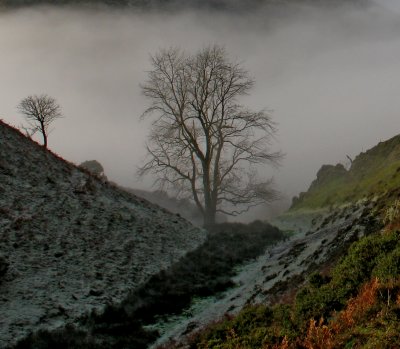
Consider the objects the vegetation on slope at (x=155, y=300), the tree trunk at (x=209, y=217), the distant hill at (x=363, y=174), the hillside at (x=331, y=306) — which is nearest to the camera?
the hillside at (x=331, y=306)

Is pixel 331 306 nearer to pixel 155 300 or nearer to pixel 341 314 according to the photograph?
pixel 341 314

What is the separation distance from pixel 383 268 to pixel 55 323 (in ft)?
35.4

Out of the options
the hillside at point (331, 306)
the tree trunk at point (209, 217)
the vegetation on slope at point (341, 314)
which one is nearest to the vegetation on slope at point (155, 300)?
the hillside at point (331, 306)

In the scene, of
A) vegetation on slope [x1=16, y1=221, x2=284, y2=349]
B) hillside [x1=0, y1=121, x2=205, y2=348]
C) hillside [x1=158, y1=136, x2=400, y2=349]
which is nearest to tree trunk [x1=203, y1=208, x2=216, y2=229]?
hillside [x1=0, y1=121, x2=205, y2=348]

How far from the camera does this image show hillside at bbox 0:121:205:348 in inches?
642

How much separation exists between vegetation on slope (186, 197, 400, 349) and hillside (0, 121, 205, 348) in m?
7.06

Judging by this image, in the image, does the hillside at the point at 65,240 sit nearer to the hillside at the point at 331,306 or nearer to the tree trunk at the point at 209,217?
the hillside at the point at 331,306

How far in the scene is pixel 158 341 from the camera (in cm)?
1439

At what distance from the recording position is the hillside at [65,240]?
53.5 feet

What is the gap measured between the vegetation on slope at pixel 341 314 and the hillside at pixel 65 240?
7064 mm

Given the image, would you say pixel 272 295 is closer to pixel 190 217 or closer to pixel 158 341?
pixel 158 341

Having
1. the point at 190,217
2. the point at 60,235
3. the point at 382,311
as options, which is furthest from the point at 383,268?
the point at 190,217

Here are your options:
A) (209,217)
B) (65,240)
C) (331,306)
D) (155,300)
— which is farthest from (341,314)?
(209,217)

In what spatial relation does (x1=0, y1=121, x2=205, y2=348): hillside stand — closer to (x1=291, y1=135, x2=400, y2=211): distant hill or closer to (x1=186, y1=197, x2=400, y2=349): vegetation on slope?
(x1=186, y1=197, x2=400, y2=349): vegetation on slope
